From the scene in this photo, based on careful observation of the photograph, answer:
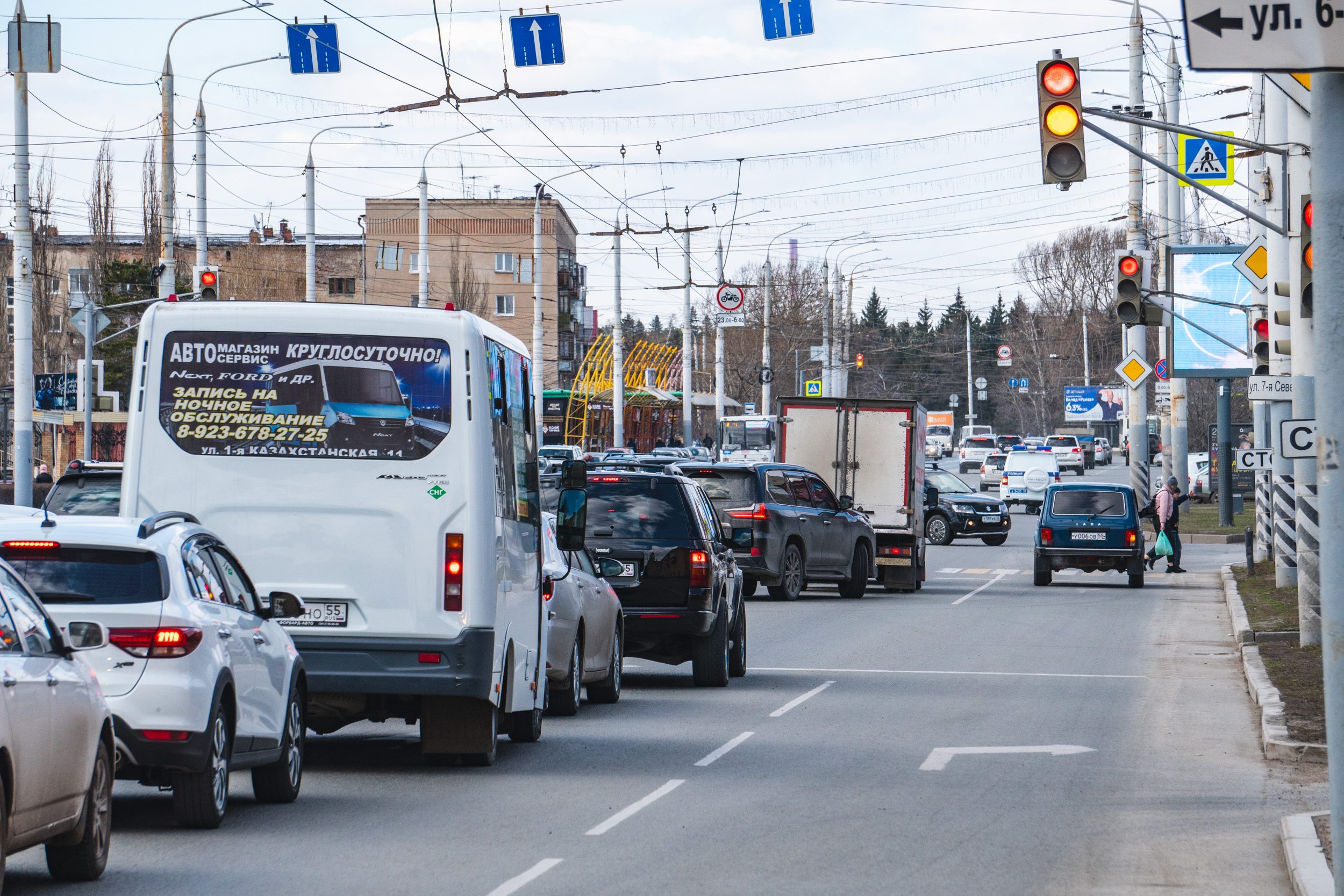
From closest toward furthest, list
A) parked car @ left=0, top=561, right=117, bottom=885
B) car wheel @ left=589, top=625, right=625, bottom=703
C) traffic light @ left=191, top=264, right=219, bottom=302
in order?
parked car @ left=0, top=561, right=117, bottom=885 < car wheel @ left=589, top=625, right=625, bottom=703 < traffic light @ left=191, top=264, right=219, bottom=302

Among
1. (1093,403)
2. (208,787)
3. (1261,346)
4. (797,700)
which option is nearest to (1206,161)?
(1261,346)

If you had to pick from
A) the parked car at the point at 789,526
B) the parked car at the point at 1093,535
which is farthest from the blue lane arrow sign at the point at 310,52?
the parked car at the point at 1093,535

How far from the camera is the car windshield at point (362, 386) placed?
34.8 feet

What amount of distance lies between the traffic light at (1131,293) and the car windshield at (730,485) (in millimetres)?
5780

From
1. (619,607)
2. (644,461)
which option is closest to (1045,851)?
(619,607)

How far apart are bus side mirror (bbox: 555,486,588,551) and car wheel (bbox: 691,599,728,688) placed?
3.35m

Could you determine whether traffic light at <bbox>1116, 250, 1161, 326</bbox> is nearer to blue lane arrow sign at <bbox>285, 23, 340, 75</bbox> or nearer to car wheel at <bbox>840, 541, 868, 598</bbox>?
car wheel at <bbox>840, 541, 868, 598</bbox>

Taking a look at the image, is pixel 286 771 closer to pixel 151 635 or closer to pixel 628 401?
pixel 151 635

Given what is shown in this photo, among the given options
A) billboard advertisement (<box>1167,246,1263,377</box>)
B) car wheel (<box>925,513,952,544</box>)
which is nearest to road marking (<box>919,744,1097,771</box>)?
billboard advertisement (<box>1167,246,1263,377</box>)

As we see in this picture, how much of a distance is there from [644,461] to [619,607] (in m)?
21.5

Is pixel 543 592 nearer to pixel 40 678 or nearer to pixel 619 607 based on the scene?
pixel 619 607

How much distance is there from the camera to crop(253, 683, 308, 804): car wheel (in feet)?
31.9

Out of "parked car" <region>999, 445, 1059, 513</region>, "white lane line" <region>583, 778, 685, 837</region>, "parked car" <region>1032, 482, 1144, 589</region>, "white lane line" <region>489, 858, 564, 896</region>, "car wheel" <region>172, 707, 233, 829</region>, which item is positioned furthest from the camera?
"parked car" <region>999, 445, 1059, 513</region>

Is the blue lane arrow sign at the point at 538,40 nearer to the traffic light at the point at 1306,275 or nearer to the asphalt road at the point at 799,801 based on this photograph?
the asphalt road at the point at 799,801
